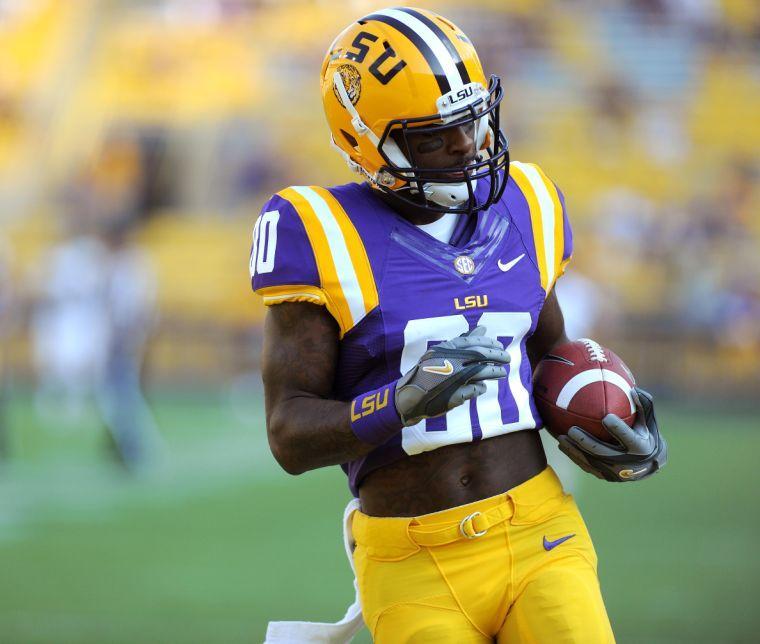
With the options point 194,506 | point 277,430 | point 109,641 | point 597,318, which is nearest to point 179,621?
point 109,641

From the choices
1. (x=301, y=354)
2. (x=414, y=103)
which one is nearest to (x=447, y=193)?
(x=414, y=103)

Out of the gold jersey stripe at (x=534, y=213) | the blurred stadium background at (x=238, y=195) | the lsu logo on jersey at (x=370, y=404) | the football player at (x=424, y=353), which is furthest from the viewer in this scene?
the blurred stadium background at (x=238, y=195)

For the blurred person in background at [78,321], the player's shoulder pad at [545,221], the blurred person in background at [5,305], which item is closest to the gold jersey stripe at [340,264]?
the player's shoulder pad at [545,221]

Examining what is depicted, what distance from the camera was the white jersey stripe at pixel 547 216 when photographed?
2.48 meters

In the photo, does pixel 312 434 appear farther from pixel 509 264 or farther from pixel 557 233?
pixel 557 233

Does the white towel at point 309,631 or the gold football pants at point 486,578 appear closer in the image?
the gold football pants at point 486,578

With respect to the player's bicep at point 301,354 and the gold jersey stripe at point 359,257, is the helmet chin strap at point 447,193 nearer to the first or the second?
the gold jersey stripe at point 359,257

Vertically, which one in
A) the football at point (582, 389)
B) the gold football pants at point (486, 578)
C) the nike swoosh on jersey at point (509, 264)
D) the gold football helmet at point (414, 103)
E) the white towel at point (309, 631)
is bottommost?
the white towel at point (309, 631)

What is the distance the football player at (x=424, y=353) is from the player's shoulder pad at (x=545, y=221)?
1 cm

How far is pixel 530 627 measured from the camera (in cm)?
218

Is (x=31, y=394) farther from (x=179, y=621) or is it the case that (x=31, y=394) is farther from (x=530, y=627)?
(x=530, y=627)

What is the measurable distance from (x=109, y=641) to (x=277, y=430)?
3089 millimetres

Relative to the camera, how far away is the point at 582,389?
2391 mm

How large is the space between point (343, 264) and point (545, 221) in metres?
0.49
